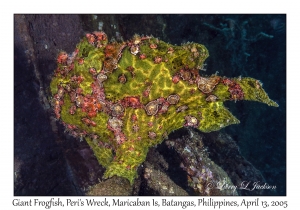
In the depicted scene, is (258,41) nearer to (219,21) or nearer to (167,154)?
(219,21)

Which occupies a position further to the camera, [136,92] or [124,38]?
[124,38]

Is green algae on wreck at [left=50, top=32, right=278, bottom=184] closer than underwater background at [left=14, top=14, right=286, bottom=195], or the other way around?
green algae on wreck at [left=50, top=32, right=278, bottom=184]

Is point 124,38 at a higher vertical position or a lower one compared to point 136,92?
higher

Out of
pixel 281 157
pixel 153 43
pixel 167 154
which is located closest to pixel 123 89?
pixel 153 43

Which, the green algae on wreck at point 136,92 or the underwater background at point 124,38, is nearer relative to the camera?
the green algae on wreck at point 136,92
